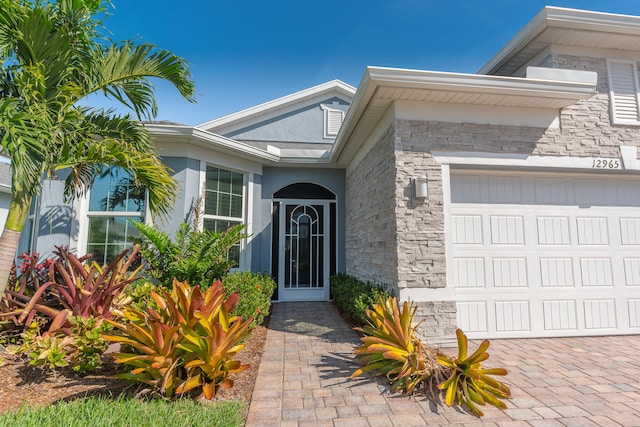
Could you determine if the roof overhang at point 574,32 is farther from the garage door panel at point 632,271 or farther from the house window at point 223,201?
the house window at point 223,201

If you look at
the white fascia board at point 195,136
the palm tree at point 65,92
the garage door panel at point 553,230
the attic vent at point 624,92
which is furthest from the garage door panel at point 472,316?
the white fascia board at point 195,136

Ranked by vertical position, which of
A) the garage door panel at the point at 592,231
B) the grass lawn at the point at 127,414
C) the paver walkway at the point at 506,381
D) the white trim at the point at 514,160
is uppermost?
the white trim at the point at 514,160

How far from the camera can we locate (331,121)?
32.8 ft

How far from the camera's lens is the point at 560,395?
311 cm

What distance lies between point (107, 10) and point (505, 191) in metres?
6.31

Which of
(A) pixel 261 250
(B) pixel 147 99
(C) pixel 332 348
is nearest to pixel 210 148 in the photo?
(B) pixel 147 99

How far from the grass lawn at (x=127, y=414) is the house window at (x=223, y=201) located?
4499 mm

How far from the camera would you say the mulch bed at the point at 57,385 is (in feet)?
9.80

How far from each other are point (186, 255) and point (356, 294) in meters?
3.12

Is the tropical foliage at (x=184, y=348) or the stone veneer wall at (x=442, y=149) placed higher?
the stone veneer wall at (x=442, y=149)

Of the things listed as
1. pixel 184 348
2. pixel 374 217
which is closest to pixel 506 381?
pixel 374 217

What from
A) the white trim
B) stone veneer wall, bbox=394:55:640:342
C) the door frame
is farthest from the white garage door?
the door frame

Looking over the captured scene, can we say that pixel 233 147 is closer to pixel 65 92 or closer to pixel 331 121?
pixel 65 92

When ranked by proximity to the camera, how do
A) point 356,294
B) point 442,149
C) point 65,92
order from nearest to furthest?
point 65,92 → point 442,149 → point 356,294
